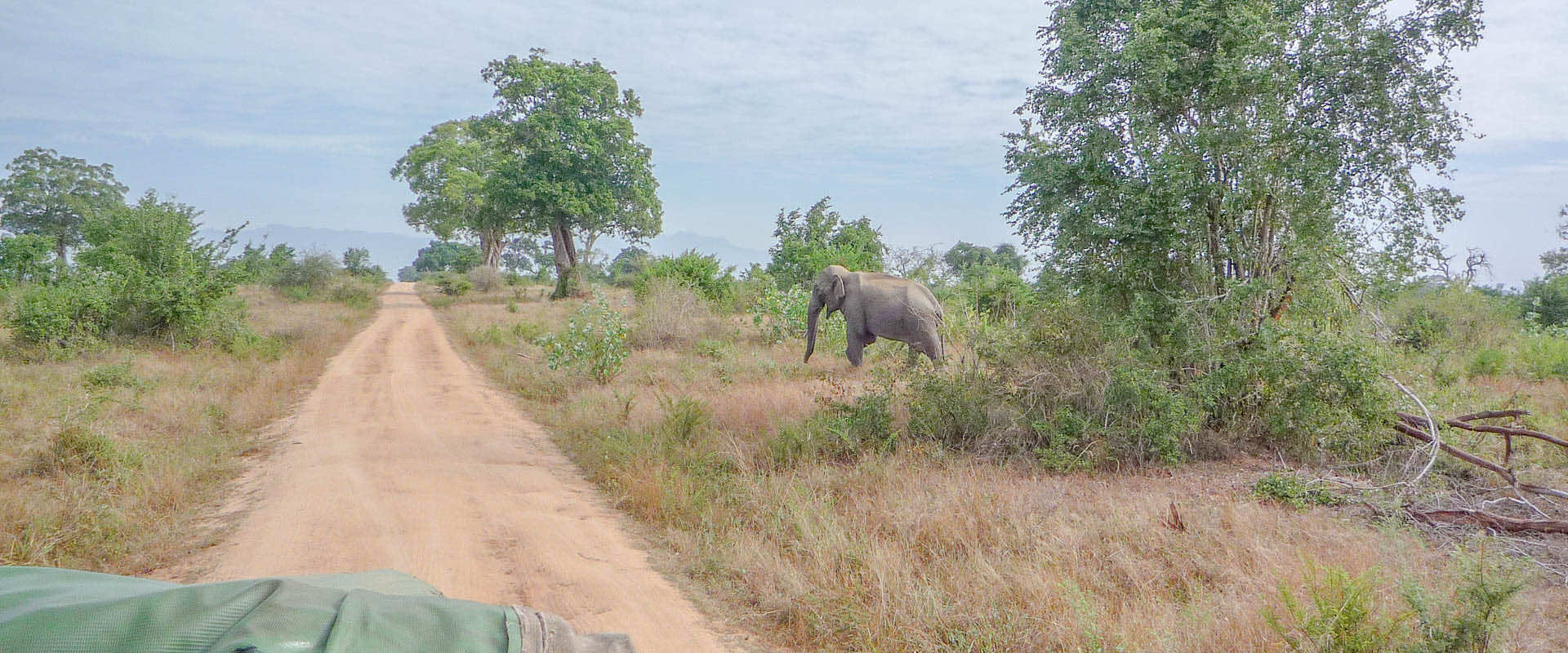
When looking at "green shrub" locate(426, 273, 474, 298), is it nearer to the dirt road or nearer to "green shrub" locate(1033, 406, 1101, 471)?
the dirt road

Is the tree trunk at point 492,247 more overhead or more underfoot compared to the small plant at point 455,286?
more overhead

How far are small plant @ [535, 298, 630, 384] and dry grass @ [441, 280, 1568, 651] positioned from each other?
3927 mm

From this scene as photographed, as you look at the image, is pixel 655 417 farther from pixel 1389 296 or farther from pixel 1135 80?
pixel 1389 296

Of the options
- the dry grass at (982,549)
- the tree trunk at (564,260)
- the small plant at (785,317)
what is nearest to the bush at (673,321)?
the small plant at (785,317)

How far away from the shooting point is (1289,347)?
265 inches

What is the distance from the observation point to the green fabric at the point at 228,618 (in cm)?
153

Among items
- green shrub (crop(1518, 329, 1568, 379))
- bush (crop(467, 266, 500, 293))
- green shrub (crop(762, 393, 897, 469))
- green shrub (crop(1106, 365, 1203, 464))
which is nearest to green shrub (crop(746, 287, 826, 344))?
green shrub (crop(762, 393, 897, 469))

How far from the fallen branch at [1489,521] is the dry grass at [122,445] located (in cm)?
865

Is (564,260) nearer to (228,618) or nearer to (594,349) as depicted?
(594,349)

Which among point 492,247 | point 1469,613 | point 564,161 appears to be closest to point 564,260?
point 564,161

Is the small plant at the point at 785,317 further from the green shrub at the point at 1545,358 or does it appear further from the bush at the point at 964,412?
the green shrub at the point at 1545,358

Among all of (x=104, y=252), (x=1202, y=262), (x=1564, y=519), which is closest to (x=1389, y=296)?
(x=1202, y=262)

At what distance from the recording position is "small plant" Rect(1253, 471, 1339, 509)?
18.6 feet

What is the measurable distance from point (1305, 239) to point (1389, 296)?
113 centimetres
